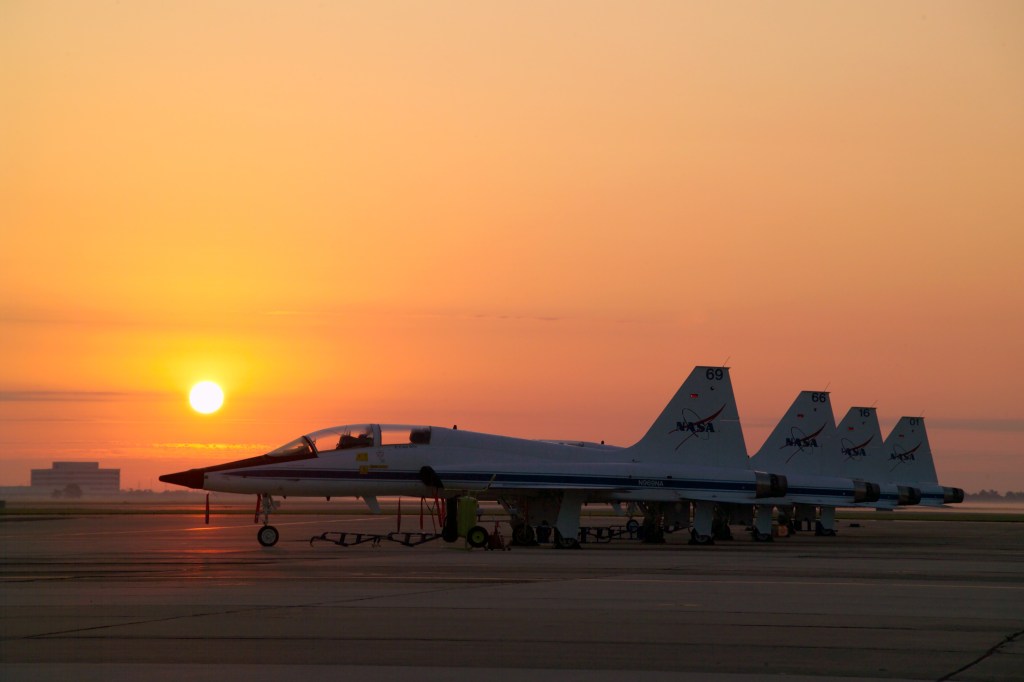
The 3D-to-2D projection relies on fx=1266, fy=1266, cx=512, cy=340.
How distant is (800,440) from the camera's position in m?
45.7

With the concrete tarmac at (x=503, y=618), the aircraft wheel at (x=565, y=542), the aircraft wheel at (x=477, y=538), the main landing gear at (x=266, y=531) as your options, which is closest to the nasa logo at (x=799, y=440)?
the aircraft wheel at (x=565, y=542)

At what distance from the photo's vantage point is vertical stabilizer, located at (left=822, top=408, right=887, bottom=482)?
173ft

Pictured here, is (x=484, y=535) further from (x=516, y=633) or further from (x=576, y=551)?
(x=516, y=633)

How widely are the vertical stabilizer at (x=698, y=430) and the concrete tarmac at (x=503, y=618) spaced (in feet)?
31.4

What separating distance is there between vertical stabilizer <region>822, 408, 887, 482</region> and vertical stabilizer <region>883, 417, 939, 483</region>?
2.43 meters

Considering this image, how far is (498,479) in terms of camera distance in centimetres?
3198

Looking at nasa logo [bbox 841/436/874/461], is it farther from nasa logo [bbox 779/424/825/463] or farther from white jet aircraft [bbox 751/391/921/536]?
nasa logo [bbox 779/424/825/463]

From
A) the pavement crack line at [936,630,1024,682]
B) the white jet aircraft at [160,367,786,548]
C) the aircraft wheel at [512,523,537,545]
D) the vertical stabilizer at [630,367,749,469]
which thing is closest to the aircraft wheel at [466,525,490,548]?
the white jet aircraft at [160,367,786,548]

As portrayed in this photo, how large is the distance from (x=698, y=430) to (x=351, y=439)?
9.63 m

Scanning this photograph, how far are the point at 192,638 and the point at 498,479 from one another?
65.9ft

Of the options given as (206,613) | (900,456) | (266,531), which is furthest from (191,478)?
(900,456)

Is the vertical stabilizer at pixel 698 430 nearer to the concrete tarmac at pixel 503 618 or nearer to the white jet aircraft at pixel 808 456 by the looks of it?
the white jet aircraft at pixel 808 456

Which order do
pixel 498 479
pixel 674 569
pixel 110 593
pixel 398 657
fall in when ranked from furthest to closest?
pixel 498 479 < pixel 674 569 < pixel 110 593 < pixel 398 657

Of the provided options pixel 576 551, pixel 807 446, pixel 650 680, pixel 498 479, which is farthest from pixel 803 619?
pixel 807 446
